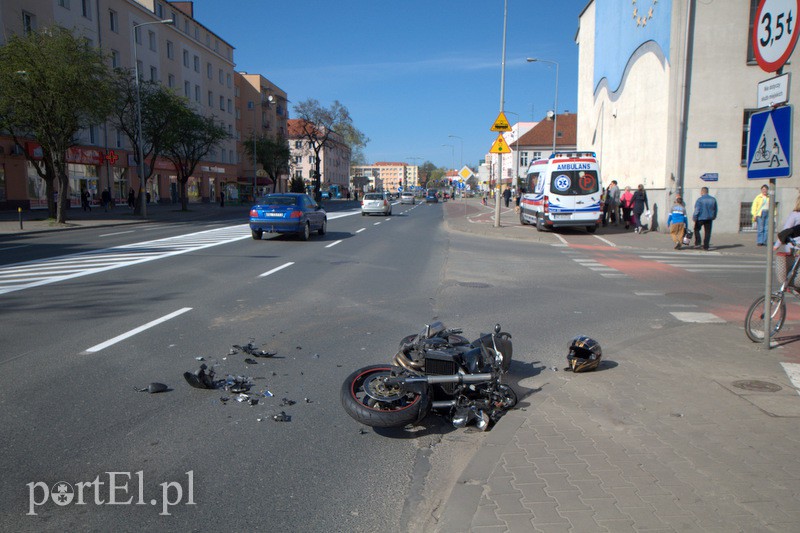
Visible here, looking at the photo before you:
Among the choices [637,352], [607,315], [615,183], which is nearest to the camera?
[637,352]

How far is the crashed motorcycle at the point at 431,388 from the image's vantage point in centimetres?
456

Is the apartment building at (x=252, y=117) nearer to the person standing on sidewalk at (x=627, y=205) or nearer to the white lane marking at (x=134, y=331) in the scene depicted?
the person standing on sidewalk at (x=627, y=205)

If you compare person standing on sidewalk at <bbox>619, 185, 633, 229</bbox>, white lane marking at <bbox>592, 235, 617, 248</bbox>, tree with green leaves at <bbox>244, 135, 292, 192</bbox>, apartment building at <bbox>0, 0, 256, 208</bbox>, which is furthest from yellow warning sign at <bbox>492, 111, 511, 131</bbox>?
tree with green leaves at <bbox>244, 135, 292, 192</bbox>

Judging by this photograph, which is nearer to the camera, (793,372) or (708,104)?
(793,372)

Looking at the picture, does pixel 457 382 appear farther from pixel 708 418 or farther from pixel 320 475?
pixel 708 418

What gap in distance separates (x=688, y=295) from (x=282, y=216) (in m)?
13.3

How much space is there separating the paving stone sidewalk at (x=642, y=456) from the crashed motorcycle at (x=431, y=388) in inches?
10.3

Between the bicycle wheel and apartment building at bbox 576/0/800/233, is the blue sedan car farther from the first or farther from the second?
the bicycle wheel

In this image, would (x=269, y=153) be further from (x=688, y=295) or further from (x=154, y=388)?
(x=154, y=388)

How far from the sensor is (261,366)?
19.8ft

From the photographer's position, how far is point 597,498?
3369 millimetres

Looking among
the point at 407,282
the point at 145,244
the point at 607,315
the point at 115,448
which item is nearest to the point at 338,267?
the point at 407,282

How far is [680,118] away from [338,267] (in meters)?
15.2

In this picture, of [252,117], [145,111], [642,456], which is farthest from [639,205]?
[252,117]
